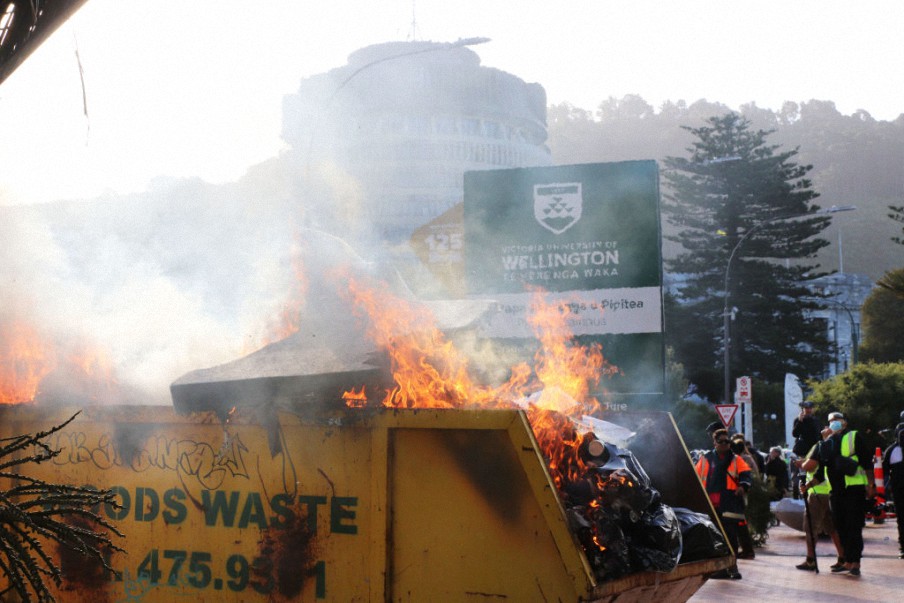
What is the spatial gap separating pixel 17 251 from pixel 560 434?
4428 millimetres

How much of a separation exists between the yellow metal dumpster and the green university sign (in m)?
10.0

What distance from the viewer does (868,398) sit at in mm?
31672

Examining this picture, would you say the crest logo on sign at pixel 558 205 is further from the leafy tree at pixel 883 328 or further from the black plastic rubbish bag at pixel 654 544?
the leafy tree at pixel 883 328

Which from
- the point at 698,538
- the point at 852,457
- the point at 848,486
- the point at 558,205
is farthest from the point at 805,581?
the point at 558,205

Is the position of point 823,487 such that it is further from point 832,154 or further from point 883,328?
point 832,154

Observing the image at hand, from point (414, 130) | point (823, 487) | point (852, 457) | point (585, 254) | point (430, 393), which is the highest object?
point (414, 130)

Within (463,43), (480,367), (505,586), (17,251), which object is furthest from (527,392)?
(463,43)

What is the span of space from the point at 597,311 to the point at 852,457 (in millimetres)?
5235

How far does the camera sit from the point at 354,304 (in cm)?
611

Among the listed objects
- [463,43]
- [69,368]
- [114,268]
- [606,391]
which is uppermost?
[463,43]

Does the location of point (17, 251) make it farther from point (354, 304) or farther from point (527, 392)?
point (527, 392)

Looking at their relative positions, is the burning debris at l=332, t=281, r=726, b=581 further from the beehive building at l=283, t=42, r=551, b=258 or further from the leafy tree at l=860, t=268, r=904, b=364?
the beehive building at l=283, t=42, r=551, b=258

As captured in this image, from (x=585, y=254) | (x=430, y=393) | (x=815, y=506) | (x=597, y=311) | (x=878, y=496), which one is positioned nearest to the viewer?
(x=430, y=393)

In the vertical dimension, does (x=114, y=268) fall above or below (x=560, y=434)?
above
